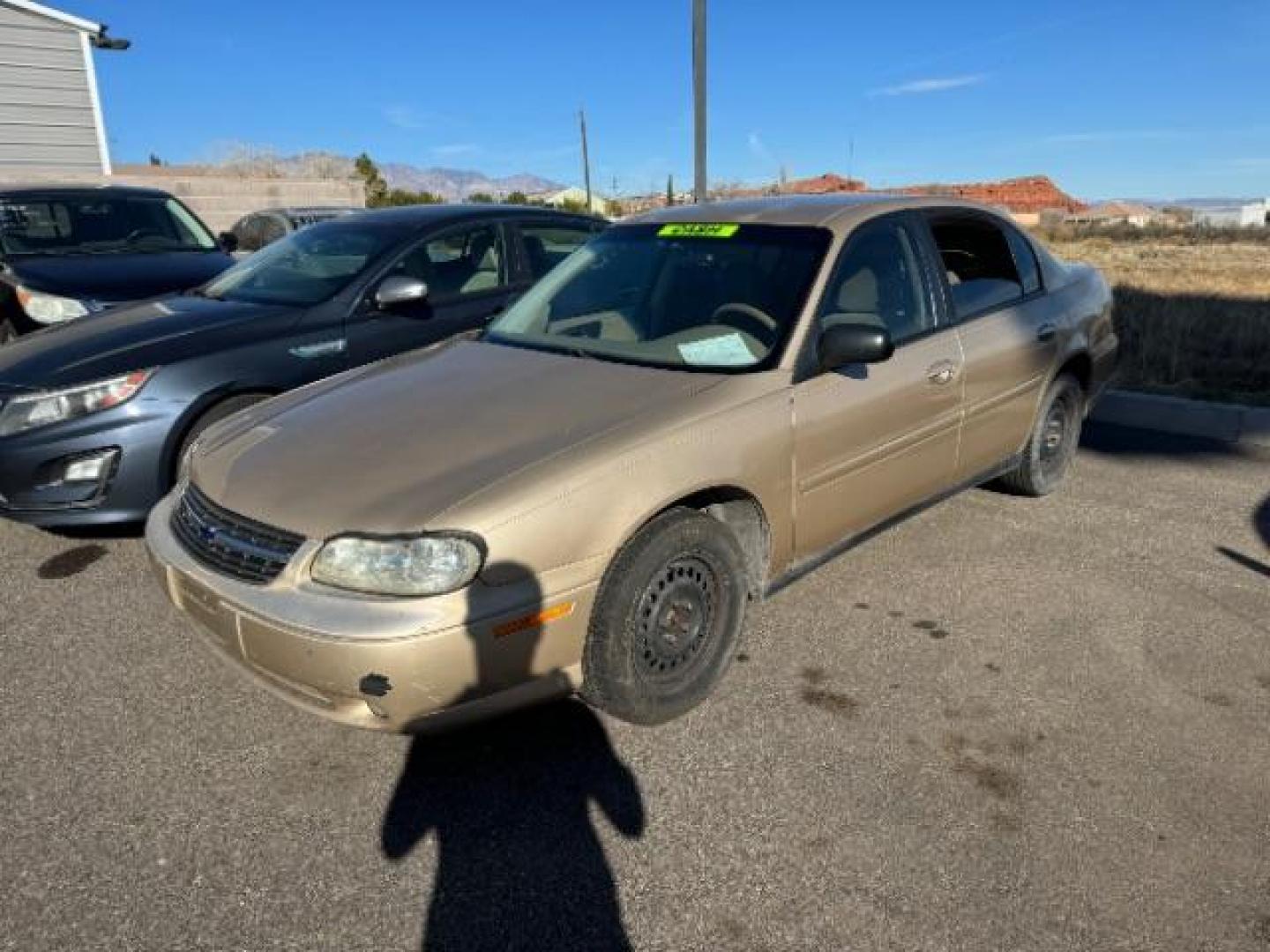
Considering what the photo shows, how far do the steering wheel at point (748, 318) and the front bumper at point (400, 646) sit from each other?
122 centimetres

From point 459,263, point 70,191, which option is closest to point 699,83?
point 459,263

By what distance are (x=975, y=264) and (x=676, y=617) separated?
247 centimetres

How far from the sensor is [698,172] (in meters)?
8.13

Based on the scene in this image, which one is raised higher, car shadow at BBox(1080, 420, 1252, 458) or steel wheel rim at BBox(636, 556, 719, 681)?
steel wheel rim at BBox(636, 556, 719, 681)

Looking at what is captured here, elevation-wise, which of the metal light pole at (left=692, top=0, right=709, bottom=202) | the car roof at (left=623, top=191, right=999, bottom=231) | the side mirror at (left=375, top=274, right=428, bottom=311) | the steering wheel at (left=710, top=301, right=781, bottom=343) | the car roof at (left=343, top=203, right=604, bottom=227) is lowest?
the steering wheel at (left=710, top=301, right=781, bottom=343)

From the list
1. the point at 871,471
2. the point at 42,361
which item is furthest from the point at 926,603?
the point at 42,361

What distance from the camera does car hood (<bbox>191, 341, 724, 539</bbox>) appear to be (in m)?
2.41

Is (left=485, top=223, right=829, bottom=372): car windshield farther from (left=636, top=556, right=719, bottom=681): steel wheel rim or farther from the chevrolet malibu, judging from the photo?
(left=636, top=556, right=719, bottom=681): steel wheel rim

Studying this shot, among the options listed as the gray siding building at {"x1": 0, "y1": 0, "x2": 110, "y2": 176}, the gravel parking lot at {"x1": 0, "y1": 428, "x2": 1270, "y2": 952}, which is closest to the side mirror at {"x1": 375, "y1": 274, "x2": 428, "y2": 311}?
the gravel parking lot at {"x1": 0, "y1": 428, "x2": 1270, "y2": 952}

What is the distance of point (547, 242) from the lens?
18.0ft

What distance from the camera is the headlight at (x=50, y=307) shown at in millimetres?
5832

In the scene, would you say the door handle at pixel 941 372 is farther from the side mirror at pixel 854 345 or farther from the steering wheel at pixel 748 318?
the steering wheel at pixel 748 318

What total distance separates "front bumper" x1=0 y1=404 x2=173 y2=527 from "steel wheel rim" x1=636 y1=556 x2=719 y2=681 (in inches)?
99.4

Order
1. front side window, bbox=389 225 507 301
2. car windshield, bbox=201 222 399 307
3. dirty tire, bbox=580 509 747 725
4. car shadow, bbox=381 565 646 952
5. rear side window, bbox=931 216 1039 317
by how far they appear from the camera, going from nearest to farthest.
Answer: car shadow, bbox=381 565 646 952, dirty tire, bbox=580 509 747 725, rear side window, bbox=931 216 1039 317, car windshield, bbox=201 222 399 307, front side window, bbox=389 225 507 301
